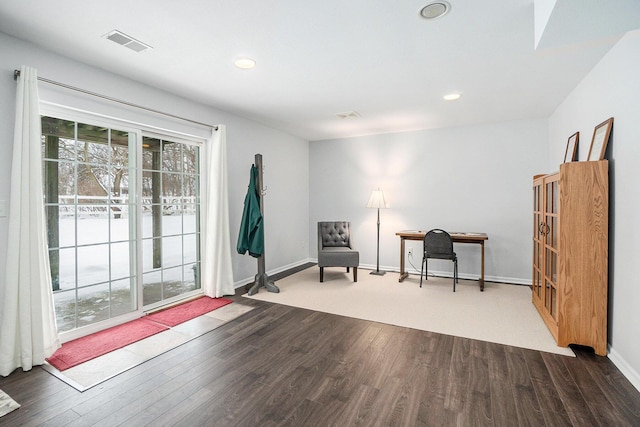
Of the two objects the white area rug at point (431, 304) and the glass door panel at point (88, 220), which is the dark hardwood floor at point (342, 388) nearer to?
the white area rug at point (431, 304)

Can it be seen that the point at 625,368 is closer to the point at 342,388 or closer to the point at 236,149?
the point at 342,388

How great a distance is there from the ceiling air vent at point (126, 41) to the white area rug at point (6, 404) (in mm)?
2510

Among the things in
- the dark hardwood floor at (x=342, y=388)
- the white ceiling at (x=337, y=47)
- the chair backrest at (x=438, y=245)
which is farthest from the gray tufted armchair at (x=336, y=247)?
the white ceiling at (x=337, y=47)

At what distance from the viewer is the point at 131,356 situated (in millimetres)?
2459

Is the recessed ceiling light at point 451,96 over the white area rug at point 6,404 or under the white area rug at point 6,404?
over

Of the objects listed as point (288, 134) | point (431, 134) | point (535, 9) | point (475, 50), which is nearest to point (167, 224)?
point (288, 134)

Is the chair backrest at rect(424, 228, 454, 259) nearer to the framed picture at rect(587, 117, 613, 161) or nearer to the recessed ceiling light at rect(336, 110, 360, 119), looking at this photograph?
the framed picture at rect(587, 117, 613, 161)

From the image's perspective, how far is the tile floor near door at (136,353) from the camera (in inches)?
85.1

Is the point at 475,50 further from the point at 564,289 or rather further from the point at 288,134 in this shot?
the point at 288,134

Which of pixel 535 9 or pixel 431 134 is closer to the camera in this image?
pixel 535 9

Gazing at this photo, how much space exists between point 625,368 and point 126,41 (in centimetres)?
433

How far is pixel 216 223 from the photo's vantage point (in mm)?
3873

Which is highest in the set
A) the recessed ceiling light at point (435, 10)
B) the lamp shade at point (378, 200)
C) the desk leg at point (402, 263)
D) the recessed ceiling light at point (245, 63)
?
the recessed ceiling light at point (245, 63)

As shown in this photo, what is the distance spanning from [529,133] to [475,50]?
8.88ft
